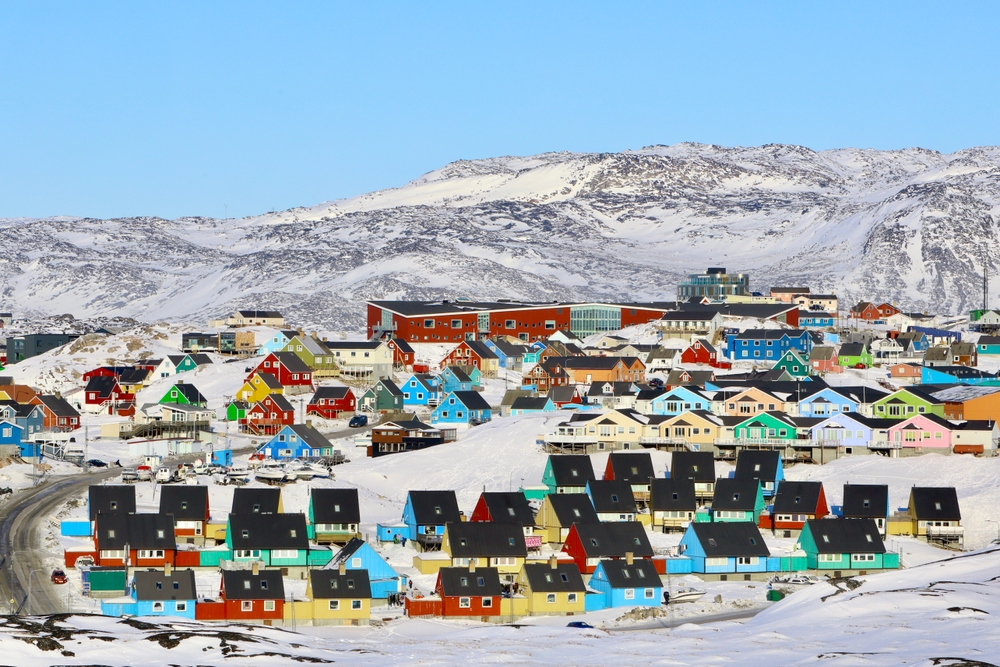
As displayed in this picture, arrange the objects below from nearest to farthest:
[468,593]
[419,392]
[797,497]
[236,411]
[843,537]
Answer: [468,593] → [843,537] → [797,497] → [236,411] → [419,392]

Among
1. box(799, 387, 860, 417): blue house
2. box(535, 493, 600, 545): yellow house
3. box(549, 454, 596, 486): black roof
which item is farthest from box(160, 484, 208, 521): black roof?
box(799, 387, 860, 417): blue house

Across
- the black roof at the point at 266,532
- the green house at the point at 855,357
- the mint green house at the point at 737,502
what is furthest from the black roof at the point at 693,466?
the green house at the point at 855,357

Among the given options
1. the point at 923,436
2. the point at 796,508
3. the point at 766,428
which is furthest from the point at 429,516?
the point at 923,436

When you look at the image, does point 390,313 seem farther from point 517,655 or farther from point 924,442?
point 517,655

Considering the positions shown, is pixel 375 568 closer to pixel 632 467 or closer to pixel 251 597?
pixel 251 597

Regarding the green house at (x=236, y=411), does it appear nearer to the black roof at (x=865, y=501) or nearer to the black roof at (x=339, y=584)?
the black roof at (x=865, y=501)

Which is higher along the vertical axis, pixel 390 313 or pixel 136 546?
pixel 390 313

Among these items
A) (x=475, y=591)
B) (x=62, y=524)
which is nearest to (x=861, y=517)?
(x=475, y=591)

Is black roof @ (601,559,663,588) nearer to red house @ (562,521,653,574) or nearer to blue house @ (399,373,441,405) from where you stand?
red house @ (562,521,653,574)
